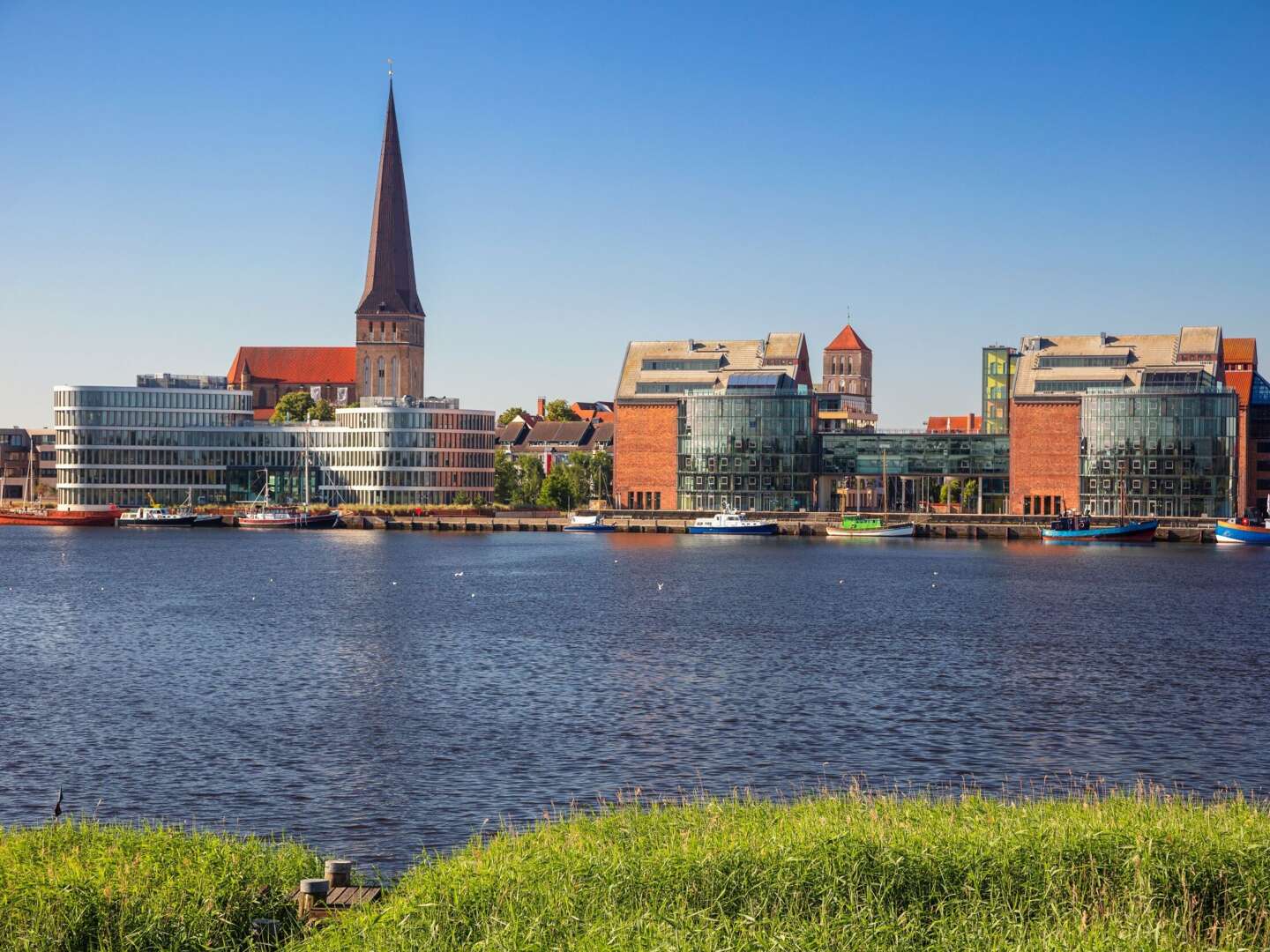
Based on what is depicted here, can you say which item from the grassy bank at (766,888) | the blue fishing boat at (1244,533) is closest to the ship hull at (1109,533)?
the blue fishing boat at (1244,533)

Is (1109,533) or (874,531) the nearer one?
(1109,533)

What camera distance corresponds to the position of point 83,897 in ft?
80.9

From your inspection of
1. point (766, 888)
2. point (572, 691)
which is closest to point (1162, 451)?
point (572, 691)

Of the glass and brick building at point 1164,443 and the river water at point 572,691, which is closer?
the river water at point 572,691

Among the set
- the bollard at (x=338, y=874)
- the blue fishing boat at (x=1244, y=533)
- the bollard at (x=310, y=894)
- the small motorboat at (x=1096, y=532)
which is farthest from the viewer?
the small motorboat at (x=1096, y=532)

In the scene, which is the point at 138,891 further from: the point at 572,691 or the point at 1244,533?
the point at 1244,533

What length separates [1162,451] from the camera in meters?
194

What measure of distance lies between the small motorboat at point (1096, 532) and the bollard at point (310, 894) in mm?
169996

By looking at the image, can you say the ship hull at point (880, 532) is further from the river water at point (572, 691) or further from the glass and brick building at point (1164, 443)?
the river water at point (572, 691)

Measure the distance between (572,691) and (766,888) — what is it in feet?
116

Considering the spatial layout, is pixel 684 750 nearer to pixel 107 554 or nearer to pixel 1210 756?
pixel 1210 756

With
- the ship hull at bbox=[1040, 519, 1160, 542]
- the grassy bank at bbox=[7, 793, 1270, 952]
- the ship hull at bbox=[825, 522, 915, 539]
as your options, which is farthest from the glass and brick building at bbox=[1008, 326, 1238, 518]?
the grassy bank at bbox=[7, 793, 1270, 952]

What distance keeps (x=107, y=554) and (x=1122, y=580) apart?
102 m

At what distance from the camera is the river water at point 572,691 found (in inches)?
1661
